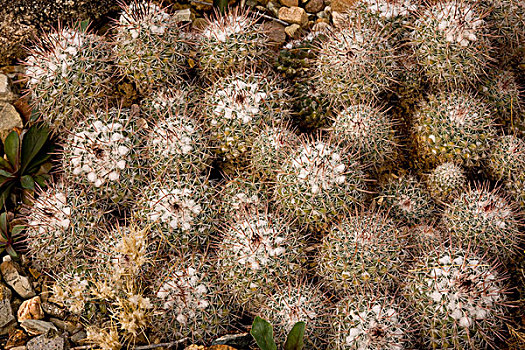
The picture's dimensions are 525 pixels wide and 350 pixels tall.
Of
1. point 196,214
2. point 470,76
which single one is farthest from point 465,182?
point 196,214

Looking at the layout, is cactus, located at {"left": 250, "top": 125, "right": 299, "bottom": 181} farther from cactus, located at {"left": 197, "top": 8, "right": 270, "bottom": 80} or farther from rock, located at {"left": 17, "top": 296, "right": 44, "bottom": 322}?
rock, located at {"left": 17, "top": 296, "right": 44, "bottom": 322}

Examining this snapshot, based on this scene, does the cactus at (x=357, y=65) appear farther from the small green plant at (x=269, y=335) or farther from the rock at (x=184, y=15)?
the small green plant at (x=269, y=335)

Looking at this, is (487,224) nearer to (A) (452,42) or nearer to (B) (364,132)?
(B) (364,132)

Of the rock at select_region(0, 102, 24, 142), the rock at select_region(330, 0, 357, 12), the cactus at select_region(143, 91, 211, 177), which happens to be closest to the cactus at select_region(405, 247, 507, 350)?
the cactus at select_region(143, 91, 211, 177)

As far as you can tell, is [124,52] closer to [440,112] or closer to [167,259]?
[167,259]

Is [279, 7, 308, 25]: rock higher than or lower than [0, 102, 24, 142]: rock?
higher

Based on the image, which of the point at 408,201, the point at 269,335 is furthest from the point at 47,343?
the point at 408,201
